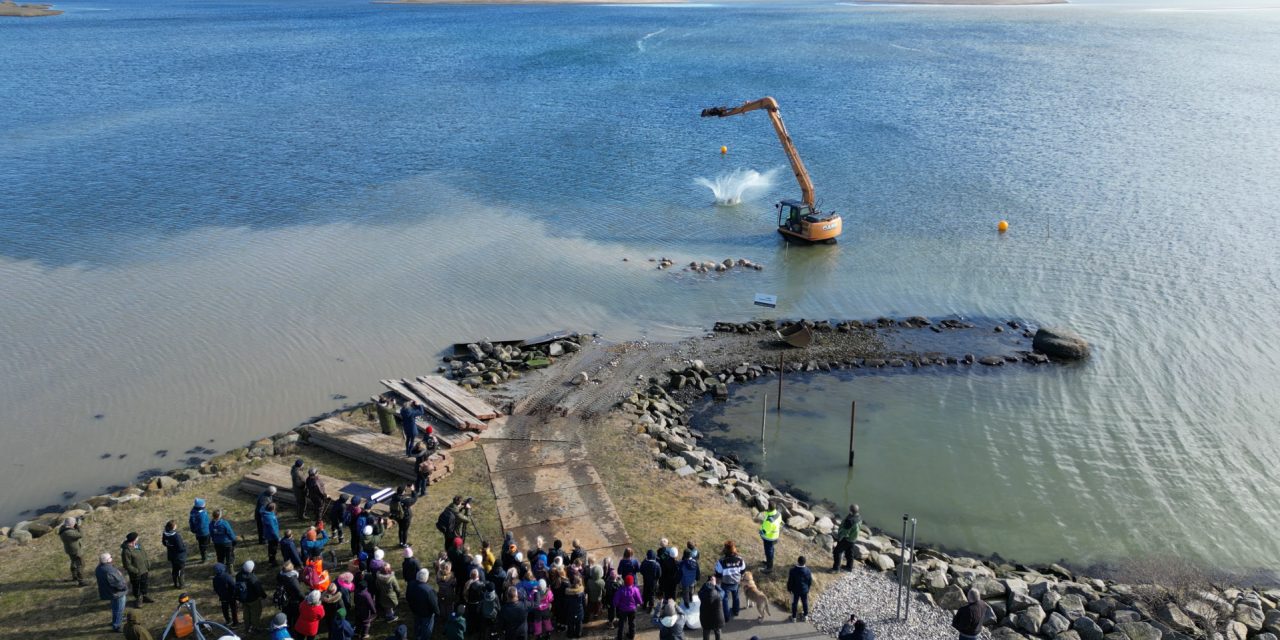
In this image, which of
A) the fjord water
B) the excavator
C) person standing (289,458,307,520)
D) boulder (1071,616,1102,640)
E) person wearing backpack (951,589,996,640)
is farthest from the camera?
the excavator

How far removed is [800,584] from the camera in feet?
50.5

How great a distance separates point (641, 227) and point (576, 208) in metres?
4.58

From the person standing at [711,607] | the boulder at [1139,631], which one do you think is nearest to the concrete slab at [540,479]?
the person standing at [711,607]

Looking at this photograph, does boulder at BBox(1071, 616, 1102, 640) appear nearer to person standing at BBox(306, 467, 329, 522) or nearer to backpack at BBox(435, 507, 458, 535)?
backpack at BBox(435, 507, 458, 535)

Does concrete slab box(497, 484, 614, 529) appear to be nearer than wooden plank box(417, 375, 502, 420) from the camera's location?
Yes

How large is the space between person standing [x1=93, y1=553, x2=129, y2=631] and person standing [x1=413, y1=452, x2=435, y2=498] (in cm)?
600

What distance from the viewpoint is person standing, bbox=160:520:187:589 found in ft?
51.2

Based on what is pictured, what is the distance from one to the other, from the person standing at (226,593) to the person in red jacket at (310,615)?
4.91 feet

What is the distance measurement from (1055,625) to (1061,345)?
51.4 ft

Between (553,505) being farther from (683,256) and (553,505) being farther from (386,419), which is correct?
(683,256)

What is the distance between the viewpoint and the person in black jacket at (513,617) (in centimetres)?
1388

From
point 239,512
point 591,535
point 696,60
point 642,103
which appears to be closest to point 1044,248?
point 591,535

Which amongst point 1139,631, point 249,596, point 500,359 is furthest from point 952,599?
point 500,359

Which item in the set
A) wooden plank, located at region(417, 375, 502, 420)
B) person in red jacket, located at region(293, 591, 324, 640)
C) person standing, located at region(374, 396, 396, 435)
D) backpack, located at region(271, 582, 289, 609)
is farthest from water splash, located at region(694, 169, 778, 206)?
person in red jacket, located at region(293, 591, 324, 640)
